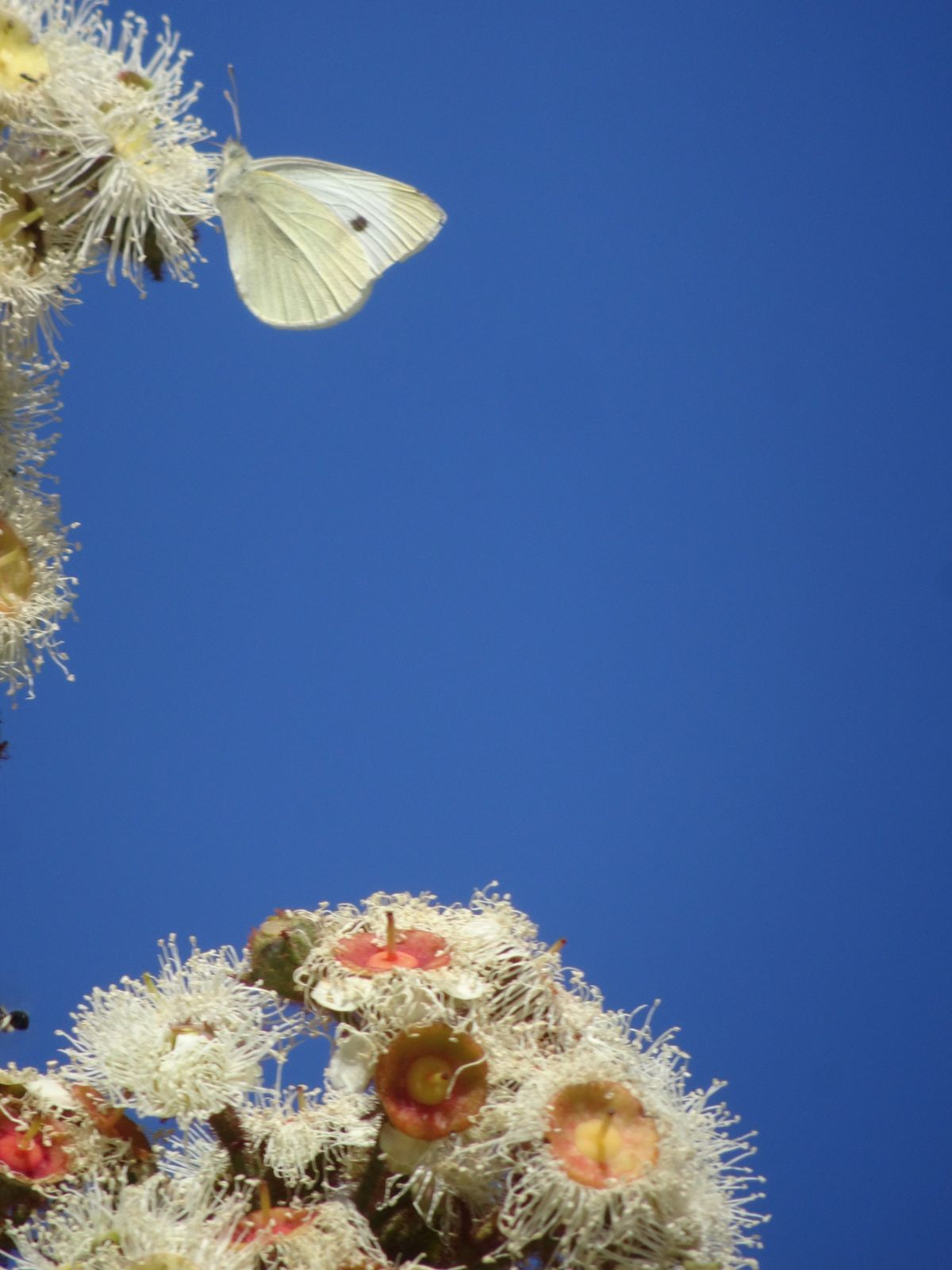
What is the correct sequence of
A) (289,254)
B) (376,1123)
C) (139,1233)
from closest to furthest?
1. (139,1233)
2. (376,1123)
3. (289,254)

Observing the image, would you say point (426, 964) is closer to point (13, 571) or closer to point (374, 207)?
point (13, 571)

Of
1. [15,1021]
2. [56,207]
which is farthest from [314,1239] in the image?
[56,207]

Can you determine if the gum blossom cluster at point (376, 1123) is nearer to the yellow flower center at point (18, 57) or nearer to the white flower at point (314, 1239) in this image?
the white flower at point (314, 1239)

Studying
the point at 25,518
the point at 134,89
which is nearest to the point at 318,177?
the point at 134,89

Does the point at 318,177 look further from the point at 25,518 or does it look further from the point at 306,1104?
the point at 306,1104

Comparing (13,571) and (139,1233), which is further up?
(13,571)

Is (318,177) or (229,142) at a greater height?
(318,177)

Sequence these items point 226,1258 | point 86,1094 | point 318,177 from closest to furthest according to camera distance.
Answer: point 226,1258
point 86,1094
point 318,177
